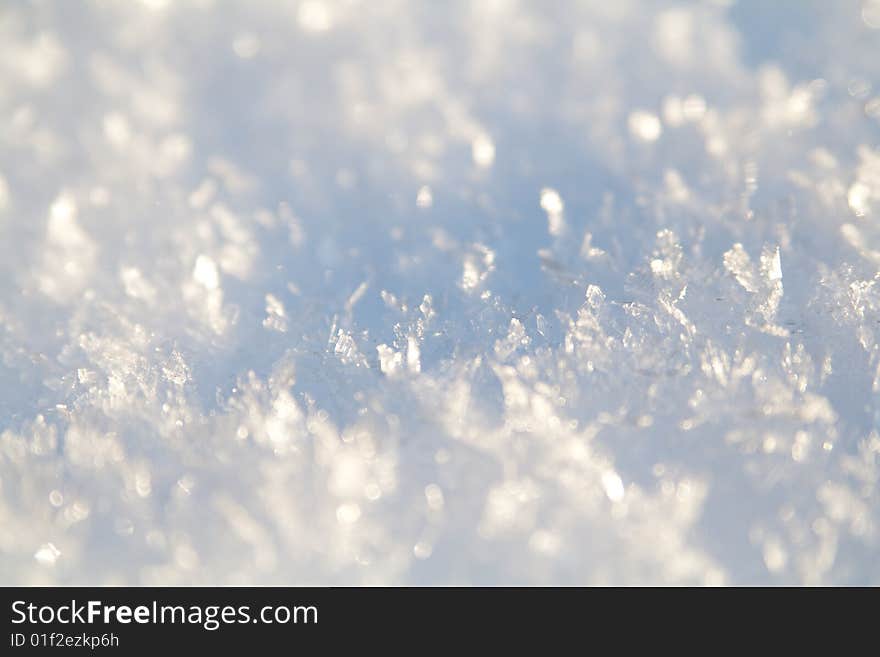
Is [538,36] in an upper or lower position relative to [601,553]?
upper

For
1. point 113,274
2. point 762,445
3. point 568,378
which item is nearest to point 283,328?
point 113,274
